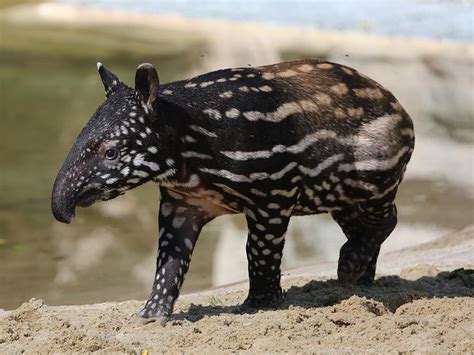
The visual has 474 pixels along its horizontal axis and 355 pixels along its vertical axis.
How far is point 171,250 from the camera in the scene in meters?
6.84

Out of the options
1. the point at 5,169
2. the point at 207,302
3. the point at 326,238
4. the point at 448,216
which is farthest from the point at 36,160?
the point at 207,302

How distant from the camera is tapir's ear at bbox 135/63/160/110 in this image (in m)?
6.31

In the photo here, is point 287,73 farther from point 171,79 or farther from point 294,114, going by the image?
point 171,79

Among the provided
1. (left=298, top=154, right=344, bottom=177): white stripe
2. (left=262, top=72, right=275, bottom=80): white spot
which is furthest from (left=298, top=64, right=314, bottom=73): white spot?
(left=298, top=154, right=344, bottom=177): white stripe

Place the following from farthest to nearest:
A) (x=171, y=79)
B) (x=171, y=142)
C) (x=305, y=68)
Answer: (x=171, y=79)
(x=305, y=68)
(x=171, y=142)

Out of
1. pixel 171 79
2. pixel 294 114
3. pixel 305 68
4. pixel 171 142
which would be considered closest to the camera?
pixel 171 142

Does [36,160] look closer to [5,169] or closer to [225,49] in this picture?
[5,169]

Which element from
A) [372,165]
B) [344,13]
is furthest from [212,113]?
[344,13]

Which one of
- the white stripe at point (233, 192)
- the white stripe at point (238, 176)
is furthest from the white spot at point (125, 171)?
the white stripe at point (233, 192)

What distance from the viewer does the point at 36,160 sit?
13.4 metres

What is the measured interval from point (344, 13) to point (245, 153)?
1793 cm

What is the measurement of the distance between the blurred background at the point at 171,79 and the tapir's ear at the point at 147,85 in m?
3.09

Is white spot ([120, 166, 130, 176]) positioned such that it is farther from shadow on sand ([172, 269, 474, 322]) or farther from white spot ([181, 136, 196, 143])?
shadow on sand ([172, 269, 474, 322])

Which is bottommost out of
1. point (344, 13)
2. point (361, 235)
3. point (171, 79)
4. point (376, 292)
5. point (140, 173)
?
point (376, 292)
